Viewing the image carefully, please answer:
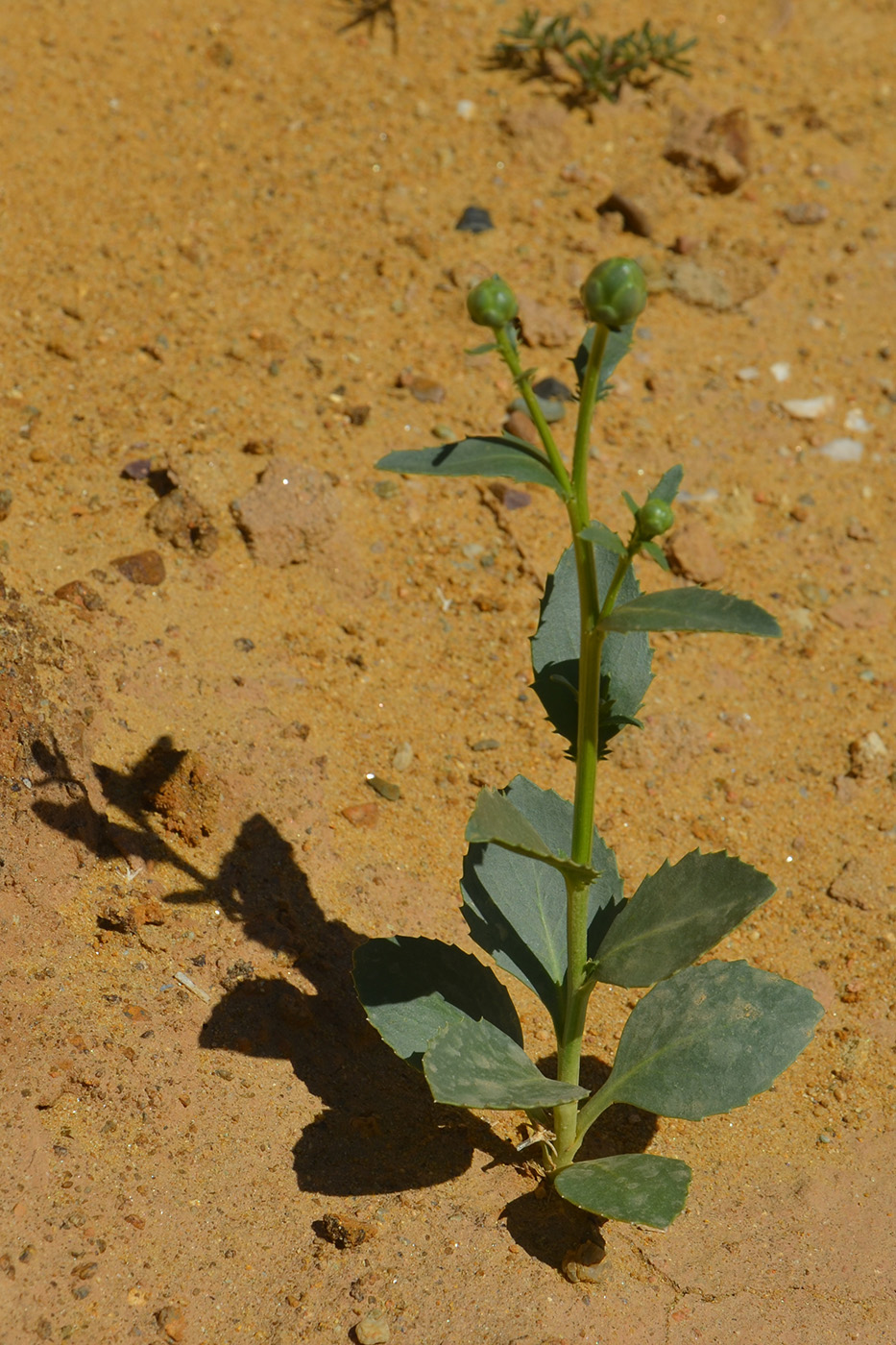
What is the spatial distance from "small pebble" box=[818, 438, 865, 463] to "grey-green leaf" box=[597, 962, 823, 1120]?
2639 mm

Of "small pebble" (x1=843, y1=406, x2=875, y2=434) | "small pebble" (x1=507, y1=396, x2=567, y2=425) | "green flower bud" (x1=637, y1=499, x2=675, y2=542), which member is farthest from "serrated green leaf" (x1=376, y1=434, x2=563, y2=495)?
"small pebble" (x1=843, y1=406, x2=875, y2=434)

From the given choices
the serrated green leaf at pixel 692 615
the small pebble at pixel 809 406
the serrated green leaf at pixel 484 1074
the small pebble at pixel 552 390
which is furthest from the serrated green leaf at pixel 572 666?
the small pebble at pixel 809 406

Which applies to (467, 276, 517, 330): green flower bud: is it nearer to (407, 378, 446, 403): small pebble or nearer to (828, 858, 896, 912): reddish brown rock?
(828, 858, 896, 912): reddish brown rock

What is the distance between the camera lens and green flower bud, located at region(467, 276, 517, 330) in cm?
174

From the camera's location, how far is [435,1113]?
Result: 2.72 metres

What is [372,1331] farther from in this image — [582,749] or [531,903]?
[582,749]

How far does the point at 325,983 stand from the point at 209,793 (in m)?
0.55

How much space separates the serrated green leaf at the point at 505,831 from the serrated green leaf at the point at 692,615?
0.33 m

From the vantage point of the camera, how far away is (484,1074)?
7.16 feet

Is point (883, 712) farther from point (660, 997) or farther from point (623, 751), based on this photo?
point (660, 997)

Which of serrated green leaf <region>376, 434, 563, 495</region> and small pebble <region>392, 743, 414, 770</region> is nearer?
serrated green leaf <region>376, 434, 563, 495</region>

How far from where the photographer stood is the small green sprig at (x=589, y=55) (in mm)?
5312

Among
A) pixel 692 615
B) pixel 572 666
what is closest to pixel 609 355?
pixel 692 615

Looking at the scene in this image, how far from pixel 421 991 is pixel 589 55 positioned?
14.9 ft
